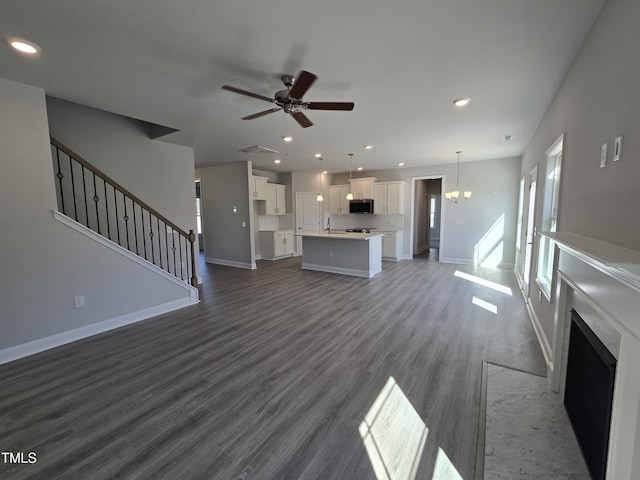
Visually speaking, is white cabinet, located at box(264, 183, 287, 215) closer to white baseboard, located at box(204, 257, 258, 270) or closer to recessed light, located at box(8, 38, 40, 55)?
white baseboard, located at box(204, 257, 258, 270)

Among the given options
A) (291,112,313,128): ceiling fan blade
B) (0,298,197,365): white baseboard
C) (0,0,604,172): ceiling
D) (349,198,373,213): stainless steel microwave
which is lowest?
(0,298,197,365): white baseboard

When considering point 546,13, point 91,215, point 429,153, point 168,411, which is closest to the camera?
point 546,13

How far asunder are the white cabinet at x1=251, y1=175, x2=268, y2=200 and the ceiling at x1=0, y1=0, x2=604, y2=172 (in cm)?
368

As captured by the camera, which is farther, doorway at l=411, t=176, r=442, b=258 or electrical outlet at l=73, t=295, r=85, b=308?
doorway at l=411, t=176, r=442, b=258

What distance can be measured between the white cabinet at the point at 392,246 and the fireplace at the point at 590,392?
19.8 ft

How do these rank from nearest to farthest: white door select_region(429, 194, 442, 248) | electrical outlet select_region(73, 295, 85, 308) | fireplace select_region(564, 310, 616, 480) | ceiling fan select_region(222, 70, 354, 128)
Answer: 1. fireplace select_region(564, 310, 616, 480)
2. ceiling fan select_region(222, 70, 354, 128)
3. electrical outlet select_region(73, 295, 85, 308)
4. white door select_region(429, 194, 442, 248)

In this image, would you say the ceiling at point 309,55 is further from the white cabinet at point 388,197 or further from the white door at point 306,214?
the white door at point 306,214

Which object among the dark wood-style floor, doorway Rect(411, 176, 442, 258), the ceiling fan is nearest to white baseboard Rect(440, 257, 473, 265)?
doorway Rect(411, 176, 442, 258)

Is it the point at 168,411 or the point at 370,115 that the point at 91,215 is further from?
the point at 370,115

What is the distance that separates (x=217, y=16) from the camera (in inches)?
72.4

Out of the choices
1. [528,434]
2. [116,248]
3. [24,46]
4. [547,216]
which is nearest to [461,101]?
[547,216]

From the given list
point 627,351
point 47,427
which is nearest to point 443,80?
point 627,351

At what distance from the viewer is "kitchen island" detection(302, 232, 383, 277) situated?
19.6 feet

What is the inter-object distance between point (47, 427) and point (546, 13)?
14.7ft
